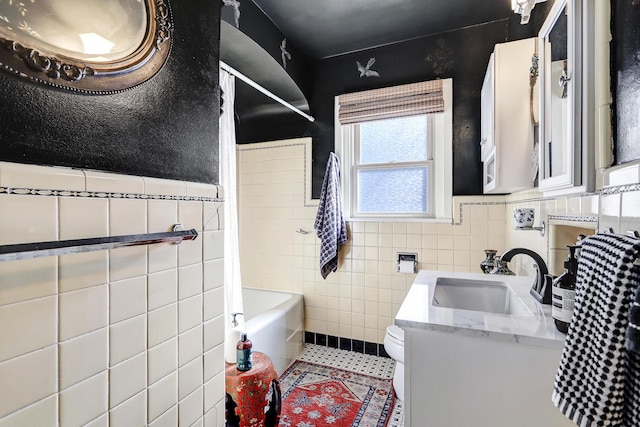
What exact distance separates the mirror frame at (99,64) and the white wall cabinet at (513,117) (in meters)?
1.50

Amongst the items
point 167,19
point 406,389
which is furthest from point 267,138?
point 406,389

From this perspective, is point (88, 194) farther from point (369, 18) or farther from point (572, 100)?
point (369, 18)

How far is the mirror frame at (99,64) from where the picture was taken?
56 centimetres

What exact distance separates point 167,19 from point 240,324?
141 cm

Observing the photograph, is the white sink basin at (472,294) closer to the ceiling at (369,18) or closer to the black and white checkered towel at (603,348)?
the black and white checkered towel at (603,348)

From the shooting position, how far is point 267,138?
2.80 m

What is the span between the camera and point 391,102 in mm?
2342

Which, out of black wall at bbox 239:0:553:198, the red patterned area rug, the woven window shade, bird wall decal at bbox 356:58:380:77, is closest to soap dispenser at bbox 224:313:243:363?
the red patterned area rug

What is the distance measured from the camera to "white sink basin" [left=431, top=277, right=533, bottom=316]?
1.37 m

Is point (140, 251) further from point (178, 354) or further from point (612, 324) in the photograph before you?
point (612, 324)

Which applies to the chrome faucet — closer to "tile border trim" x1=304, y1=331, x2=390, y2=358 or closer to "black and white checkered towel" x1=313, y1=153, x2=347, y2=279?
"black and white checkered towel" x1=313, y1=153, x2=347, y2=279

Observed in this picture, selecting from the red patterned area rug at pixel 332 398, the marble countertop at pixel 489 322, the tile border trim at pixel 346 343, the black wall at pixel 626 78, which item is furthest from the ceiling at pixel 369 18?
the red patterned area rug at pixel 332 398

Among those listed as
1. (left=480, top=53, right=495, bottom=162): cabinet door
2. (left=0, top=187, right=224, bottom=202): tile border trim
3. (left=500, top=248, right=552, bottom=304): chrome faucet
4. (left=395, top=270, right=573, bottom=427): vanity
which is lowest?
(left=395, top=270, right=573, bottom=427): vanity

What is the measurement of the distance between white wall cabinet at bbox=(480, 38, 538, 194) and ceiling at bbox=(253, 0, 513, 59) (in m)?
0.75
